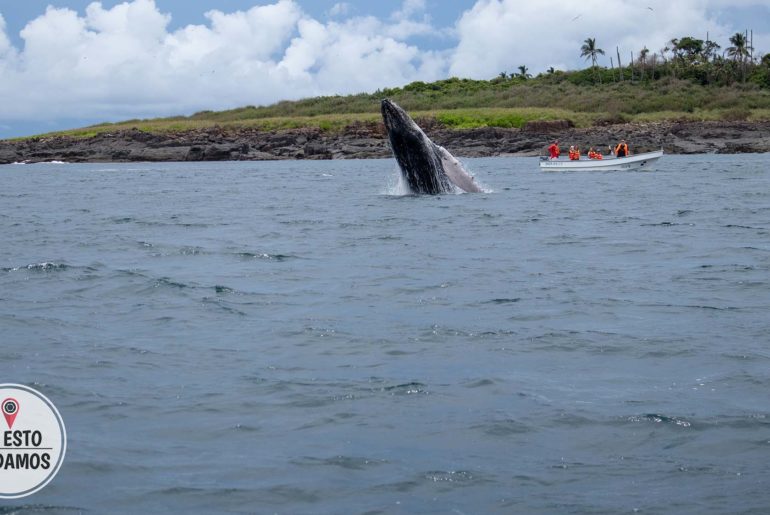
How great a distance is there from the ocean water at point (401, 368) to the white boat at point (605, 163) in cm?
2714

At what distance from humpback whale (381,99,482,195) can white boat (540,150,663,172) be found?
19.0 m

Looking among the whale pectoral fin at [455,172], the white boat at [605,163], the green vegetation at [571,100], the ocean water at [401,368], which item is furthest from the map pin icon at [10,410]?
the green vegetation at [571,100]

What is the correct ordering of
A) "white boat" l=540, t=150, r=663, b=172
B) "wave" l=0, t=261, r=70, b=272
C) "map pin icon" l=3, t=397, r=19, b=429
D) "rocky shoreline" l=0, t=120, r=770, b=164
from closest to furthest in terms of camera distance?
"map pin icon" l=3, t=397, r=19, b=429 → "wave" l=0, t=261, r=70, b=272 → "white boat" l=540, t=150, r=663, b=172 → "rocky shoreline" l=0, t=120, r=770, b=164

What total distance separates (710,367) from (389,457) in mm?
3630

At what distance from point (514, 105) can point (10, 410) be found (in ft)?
344

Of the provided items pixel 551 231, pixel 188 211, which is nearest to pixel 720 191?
pixel 551 231

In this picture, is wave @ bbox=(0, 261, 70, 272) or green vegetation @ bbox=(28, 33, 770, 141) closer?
wave @ bbox=(0, 261, 70, 272)

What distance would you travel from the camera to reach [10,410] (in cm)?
689

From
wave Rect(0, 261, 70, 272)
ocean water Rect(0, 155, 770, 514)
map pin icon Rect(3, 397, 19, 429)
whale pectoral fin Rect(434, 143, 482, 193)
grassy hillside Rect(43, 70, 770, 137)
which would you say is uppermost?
grassy hillside Rect(43, 70, 770, 137)

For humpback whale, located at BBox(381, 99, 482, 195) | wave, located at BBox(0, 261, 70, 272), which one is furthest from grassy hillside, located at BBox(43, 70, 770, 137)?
wave, located at BBox(0, 261, 70, 272)

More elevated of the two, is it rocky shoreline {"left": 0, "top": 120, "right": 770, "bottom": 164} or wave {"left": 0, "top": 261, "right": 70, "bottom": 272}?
rocky shoreline {"left": 0, "top": 120, "right": 770, "bottom": 164}

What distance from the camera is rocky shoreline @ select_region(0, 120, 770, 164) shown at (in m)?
71.6

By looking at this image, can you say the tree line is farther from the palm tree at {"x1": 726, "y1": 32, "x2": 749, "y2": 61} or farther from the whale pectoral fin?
the whale pectoral fin

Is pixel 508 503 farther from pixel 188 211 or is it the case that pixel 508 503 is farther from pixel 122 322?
pixel 188 211
